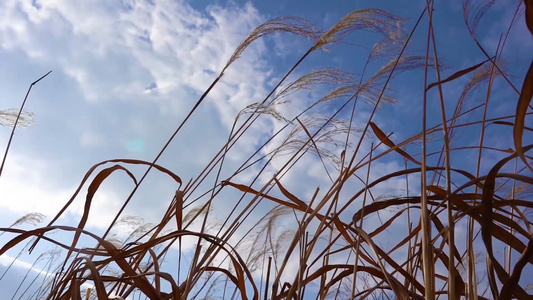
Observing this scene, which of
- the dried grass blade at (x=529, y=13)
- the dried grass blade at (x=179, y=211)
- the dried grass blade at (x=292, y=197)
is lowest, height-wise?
the dried grass blade at (x=529, y=13)

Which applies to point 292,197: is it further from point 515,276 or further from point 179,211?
point 515,276

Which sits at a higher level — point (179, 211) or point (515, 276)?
point (179, 211)

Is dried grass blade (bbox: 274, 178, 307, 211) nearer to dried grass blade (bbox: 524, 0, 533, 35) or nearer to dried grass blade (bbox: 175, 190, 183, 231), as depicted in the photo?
dried grass blade (bbox: 175, 190, 183, 231)

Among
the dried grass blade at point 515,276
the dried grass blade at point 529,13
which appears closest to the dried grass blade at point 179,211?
the dried grass blade at point 515,276

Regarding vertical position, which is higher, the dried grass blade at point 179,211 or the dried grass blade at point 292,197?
the dried grass blade at point 292,197

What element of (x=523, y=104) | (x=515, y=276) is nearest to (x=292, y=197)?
(x=515, y=276)

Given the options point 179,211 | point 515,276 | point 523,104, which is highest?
point 179,211

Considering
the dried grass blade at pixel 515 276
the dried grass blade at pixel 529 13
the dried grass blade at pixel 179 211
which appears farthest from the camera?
the dried grass blade at pixel 179 211

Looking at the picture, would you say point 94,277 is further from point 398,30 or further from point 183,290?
point 398,30

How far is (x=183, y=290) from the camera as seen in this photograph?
3.94 ft

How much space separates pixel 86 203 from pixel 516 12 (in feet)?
3.95

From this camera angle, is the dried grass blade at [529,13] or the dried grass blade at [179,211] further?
the dried grass blade at [179,211]

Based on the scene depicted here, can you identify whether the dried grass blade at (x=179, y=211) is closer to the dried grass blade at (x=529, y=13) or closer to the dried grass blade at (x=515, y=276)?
Result: the dried grass blade at (x=515, y=276)

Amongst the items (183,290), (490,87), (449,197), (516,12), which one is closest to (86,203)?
(183,290)
